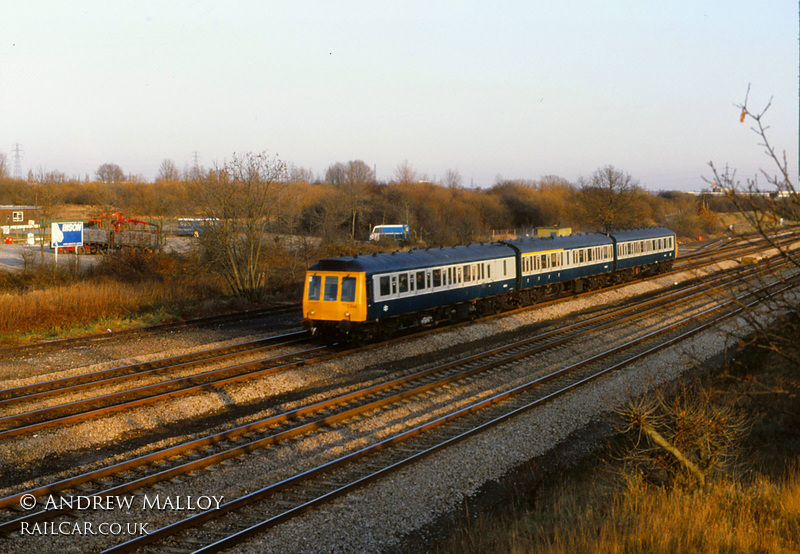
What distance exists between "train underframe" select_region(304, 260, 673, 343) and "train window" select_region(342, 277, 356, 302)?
0.71 metres

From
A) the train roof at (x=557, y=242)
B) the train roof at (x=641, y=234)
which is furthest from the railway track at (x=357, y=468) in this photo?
the train roof at (x=641, y=234)

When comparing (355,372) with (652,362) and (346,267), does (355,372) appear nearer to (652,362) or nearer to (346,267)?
(346,267)

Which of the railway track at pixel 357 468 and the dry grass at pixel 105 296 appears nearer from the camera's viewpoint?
the railway track at pixel 357 468

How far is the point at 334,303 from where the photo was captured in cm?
1797

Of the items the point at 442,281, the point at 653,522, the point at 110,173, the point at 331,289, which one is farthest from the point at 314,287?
the point at 110,173

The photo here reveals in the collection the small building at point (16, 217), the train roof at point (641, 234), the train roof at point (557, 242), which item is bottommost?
the train roof at point (557, 242)

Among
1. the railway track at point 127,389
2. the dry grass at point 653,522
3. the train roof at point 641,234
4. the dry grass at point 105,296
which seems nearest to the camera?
the dry grass at point 653,522

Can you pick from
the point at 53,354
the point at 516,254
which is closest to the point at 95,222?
the point at 53,354

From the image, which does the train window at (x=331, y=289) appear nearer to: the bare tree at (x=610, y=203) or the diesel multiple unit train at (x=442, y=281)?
the diesel multiple unit train at (x=442, y=281)

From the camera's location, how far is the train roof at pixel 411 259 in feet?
59.8

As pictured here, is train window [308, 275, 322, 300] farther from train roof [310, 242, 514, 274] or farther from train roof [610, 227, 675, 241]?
train roof [610, 227, 675, 241]

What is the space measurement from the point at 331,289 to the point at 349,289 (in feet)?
2.21

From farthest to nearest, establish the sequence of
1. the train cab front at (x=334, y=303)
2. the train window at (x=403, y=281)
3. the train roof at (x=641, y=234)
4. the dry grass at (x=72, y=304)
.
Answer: the train roof at (x=641, y=234) → the dry grass at (x=72, y=304) → the train window at (x=403, y=281) → the train cab front at (x=334, y=303)

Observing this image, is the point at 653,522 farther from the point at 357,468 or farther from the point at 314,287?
the point at 314,287
